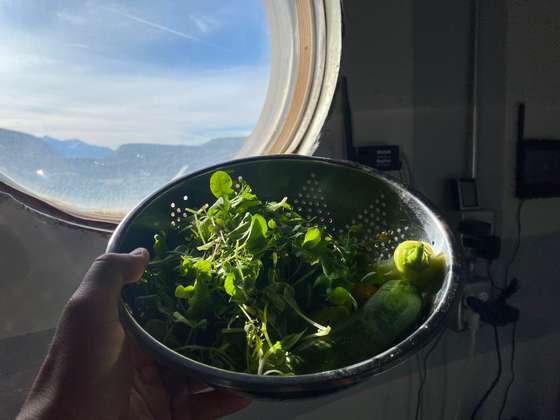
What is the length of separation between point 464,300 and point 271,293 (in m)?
0.70

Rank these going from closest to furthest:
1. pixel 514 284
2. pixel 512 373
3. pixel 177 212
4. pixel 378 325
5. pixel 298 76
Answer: pixel 378 325, pixel 177 212, pixel 298 76, pixel 514 284, pixel 512 373

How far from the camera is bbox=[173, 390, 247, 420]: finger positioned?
2.00ft

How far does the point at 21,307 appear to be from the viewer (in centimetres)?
61

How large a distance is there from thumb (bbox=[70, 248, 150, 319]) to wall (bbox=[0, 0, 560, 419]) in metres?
0.26

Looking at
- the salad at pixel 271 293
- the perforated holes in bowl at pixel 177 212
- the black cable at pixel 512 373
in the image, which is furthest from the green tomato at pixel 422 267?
the black cable at pixel 512 373

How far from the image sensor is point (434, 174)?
0.92 metres

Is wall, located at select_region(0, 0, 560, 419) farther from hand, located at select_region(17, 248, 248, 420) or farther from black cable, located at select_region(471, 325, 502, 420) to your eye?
hand, located at select_region(17, 248, 248, 420)

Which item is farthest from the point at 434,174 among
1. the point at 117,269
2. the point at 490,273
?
the point at 117,269

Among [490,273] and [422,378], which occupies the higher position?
[490,273]

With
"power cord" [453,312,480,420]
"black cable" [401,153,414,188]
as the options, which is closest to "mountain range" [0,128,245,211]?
"black cable" [401,153,414,188]

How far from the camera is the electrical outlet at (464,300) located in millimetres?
947

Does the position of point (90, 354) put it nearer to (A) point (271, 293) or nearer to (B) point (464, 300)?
(A) point (271, 293)

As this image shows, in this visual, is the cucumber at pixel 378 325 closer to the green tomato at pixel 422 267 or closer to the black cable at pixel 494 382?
the green tomato at pixel 422 267

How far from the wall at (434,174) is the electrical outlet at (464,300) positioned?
0.15 ft
